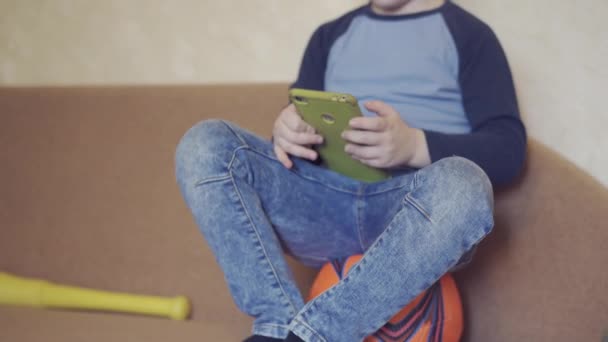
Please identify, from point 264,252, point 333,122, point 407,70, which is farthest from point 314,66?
point 264,252

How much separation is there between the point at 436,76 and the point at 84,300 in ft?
2.50

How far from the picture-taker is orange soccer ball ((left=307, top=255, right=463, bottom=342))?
2.51 ft

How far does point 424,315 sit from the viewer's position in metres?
0.80

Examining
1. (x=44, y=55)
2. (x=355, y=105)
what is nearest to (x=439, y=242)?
(x=355, y=105)

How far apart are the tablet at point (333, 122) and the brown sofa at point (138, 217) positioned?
0.24 metres

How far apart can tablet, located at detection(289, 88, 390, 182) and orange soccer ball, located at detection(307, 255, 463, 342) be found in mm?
124

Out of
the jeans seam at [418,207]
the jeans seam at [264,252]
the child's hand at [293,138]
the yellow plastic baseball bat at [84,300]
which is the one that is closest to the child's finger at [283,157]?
the child's hand at [293,138]

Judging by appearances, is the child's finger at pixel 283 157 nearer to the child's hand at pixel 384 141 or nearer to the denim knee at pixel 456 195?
the child's hand at pixel 384 141

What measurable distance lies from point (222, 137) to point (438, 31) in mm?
419

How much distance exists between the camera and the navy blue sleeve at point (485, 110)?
83 centimetres

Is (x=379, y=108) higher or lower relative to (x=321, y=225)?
higher

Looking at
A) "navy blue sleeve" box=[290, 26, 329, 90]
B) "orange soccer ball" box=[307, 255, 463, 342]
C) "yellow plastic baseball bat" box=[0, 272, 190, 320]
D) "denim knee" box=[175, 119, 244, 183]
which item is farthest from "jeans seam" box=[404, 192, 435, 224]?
→ "yellow plastic baseball bat" box=[0, 272, 190, 320]

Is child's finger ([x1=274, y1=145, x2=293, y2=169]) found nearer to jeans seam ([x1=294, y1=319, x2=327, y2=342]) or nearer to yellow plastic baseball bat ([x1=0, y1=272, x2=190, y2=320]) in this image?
jeans seam ([x1=294, y1=319, x2=327, y2=342])

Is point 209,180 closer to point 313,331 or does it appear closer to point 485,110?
point 313,331
